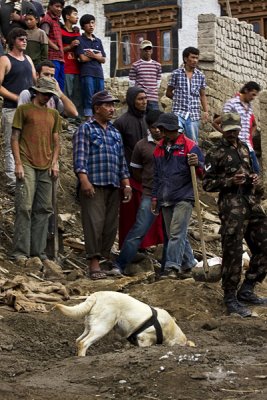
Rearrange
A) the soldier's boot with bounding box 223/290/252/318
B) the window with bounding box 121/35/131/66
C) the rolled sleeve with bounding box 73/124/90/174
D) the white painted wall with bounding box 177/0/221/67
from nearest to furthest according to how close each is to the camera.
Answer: the soldier's boot with bounding box 223/290/252/318 → the rolled sleeve with bounding box 73/124/90/174 → the window with bounding box 121/35/131/66 → the white painted wall with bounding box 177/0/221/67

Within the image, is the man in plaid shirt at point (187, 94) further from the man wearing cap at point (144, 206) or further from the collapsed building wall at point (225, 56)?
the man wearing cap at point (144, 206)

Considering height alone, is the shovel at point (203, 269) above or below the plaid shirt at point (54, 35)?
below

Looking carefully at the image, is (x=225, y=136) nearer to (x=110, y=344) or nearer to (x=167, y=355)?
(x=110, y=344)

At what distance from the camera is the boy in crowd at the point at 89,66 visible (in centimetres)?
1780

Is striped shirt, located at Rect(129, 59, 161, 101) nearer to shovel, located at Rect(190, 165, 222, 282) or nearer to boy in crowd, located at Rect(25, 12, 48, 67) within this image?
boy in crowd, located at Rect(25, 12, 48, 67)

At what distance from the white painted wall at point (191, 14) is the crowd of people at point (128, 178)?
1511 cm

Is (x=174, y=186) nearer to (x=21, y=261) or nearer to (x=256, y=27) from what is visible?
(x=21, y=261)

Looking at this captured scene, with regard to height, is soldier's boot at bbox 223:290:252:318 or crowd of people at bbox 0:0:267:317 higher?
crowd of people at bbox 0:0:267:317

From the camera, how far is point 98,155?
13.0 m

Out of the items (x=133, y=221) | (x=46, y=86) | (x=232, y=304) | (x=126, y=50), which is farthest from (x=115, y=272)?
(x=126, y=50)

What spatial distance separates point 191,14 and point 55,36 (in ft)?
42.6

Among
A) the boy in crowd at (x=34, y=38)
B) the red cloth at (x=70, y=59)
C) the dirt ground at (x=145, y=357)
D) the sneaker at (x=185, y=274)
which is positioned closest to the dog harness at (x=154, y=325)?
the dirt ground at (x=145, y=357)

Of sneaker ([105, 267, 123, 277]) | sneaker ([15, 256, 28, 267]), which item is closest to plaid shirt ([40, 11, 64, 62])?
sneaker ([105, 267, 123, 277])

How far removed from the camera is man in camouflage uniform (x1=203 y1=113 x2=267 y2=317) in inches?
447
